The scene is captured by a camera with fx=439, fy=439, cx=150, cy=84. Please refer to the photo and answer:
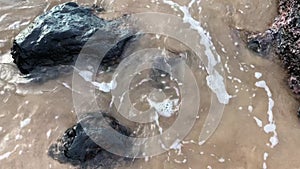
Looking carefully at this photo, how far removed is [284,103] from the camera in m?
4.19

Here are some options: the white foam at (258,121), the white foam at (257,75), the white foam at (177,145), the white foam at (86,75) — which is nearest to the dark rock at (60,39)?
the white foam at (86,75)

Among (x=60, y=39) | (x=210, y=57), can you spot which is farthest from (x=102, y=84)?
(x=210, y=57)

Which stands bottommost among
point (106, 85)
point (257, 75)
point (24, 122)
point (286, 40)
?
point (24, 122)

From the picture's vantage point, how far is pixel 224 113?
13.4ft

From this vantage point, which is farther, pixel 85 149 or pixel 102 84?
pixel 102 84

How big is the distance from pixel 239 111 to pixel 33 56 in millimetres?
2059

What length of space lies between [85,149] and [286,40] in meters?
2.30

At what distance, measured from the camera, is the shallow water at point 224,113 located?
383cm

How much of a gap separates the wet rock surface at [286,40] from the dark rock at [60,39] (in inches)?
53.9

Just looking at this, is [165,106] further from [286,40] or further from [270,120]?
[286,40]

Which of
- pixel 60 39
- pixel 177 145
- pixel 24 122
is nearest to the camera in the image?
pixel 177 145

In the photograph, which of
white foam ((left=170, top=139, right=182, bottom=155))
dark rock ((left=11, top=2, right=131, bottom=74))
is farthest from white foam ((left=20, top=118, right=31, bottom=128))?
white foam ((left=170, top=139, right=182, bottom=155))

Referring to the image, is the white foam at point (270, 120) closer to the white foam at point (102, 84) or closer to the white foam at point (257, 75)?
the white foam at point (257, 75)

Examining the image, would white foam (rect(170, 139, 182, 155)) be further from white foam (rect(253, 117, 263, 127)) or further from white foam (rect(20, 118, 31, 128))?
white foam (rect(20, 118, 31, 128))
